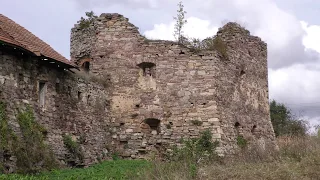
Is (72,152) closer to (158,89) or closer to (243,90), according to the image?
(158,89)

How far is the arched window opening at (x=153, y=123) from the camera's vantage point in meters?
16.1

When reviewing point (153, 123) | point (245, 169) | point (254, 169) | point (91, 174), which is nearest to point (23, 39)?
point (91, 174)

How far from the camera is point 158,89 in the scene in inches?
635

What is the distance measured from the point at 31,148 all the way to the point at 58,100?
235 cm

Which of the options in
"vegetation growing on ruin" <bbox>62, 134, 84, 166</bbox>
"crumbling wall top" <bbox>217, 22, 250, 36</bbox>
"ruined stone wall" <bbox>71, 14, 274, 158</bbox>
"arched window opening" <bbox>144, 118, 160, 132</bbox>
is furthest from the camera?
"crumbling wall top" <bbox>217, 22, 250, 36</bbox>

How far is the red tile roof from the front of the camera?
38.3 feet

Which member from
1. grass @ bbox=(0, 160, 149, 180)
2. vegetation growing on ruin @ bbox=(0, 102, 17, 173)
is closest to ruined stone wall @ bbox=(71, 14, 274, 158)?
grass @ bbox=(0, 160, 149, 180)

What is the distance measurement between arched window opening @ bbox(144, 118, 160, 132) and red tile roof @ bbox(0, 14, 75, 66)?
3.72 m

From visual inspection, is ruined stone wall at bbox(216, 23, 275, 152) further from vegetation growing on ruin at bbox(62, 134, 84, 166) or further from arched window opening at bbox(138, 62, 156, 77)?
vegetation growing on ruin at bbox(62, 134, 84, 166)

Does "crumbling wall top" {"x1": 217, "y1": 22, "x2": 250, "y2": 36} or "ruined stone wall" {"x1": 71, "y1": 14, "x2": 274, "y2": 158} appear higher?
"crumbling wall top" {"x1": 217, "y1": 22, "x2": 250, "y2": 36}

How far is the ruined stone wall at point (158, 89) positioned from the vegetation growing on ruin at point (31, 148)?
4222mm

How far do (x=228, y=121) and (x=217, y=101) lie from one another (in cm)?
92

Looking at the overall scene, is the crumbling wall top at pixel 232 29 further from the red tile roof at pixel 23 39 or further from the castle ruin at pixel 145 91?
the red tile roof at pixel 23 39

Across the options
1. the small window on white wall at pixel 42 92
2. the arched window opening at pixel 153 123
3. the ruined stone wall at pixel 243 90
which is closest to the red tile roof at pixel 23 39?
the small window on white wall at pixel 42 92
